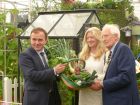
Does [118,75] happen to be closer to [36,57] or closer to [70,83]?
[70,83]

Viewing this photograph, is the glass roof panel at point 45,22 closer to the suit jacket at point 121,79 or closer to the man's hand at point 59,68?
the man's hand at point 59,68

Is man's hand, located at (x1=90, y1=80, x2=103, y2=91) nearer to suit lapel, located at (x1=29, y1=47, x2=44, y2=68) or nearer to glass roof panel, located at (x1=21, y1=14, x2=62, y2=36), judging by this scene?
suit lapel, located at (x1=29, y1=47, x2=44, y2=68)

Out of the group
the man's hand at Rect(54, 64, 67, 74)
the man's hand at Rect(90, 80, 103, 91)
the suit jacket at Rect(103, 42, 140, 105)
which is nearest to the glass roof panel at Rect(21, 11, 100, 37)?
the man's hand at Rect(54, 64, 67, 74)

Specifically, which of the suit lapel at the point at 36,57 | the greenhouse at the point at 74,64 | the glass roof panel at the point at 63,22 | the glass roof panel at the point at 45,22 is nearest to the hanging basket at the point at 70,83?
the greenhouse at the point at 74,64

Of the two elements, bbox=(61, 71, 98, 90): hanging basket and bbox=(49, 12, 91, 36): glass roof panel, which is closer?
bbox=(61, 71, 98, 90): hanging basket

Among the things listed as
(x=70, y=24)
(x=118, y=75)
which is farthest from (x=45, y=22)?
(x=118, y=75)

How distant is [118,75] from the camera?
367 cm

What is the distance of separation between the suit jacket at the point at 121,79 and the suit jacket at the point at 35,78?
63 centimetres

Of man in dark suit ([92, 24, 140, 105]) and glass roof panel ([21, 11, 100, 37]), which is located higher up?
glass roof panel ([21, 11, 100, 37])

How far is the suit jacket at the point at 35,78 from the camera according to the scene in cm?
397

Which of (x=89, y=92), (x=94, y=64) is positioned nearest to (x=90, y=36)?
(x=94, y=64)

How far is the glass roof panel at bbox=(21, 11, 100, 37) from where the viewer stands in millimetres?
5535

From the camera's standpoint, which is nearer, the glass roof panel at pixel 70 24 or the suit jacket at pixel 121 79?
the suit jacket at pixel 121 79

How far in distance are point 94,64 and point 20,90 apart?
2.30 meters
